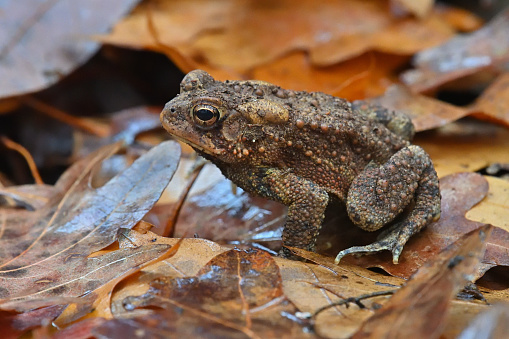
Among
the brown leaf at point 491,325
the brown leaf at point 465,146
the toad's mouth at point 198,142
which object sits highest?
the brown leaf at point 465,146

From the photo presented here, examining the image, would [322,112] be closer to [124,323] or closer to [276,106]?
[276,106]

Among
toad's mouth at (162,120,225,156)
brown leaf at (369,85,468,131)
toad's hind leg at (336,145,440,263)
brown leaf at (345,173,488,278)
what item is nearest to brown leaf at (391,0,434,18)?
brown leaf at (369,85,468,131)

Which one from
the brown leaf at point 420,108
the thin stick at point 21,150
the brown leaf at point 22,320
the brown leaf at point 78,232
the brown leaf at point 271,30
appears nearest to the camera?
the brown leaf at point 22,320

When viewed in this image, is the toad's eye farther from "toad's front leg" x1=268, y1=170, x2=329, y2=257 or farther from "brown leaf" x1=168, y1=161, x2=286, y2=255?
"brown leaf" x1=168, y1=161, x2=286, y2=255

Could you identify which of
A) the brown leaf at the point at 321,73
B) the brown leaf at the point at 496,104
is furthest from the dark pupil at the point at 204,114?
the brown leaf at the point at 496,104

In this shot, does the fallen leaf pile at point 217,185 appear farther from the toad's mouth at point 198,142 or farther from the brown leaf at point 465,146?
the toad's mouth at point 198,142

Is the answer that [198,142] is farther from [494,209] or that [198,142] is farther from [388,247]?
[494,209]

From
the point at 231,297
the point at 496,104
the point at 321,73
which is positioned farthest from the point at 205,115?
the point at 496,104
